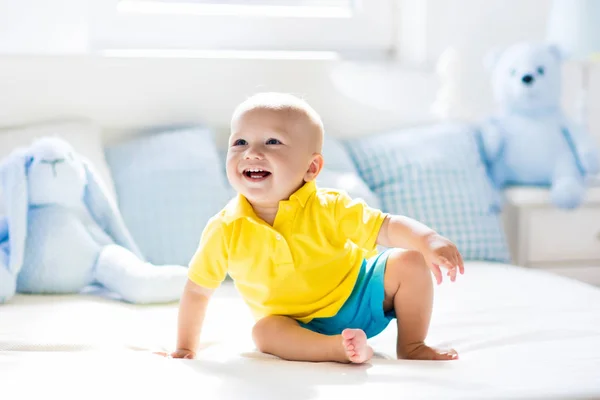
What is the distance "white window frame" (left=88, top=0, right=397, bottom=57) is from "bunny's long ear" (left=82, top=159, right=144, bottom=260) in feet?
2.71

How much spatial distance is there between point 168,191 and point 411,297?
85cm

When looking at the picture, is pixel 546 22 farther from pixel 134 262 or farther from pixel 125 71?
pixel 134 262

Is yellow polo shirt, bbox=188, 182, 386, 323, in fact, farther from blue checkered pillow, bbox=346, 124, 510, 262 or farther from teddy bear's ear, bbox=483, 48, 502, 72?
teddy bear's ear, bbox=483, 48, 502, 72

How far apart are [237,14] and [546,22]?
1.03 meters

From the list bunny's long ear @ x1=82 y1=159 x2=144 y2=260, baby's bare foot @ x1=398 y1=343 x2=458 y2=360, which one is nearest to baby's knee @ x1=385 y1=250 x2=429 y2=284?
baby's bare foot @ x1=398 y1=343 x2=458 y2=360

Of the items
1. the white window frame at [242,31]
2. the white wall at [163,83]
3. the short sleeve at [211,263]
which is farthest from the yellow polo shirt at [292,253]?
the white window frame at [242,31]

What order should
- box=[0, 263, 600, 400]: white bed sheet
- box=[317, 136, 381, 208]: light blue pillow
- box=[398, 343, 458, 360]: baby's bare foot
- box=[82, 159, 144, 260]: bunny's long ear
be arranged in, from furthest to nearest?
box=[317, 136, 381, 208]: light blue pillow < box=[82, 159, 144, 260]: bunny's long ear < box=[398, 343, 458, 360]: baby's bare foot < box=[0, 263, 600, 400]: white bed sheet

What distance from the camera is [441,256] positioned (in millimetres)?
1151

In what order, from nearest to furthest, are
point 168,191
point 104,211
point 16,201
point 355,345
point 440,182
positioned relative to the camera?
point 355,345 < point 16,201 < point 104,211 < point 168,191 < point 440,182

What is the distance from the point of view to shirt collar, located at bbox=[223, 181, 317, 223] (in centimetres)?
128

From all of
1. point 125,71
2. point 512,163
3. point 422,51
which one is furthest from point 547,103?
point 125,71

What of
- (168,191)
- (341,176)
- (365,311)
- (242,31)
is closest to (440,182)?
(341,176)

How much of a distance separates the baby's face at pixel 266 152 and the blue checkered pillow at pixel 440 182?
0.89 meters

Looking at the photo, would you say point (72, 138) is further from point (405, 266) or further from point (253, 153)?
point (405, 266)
